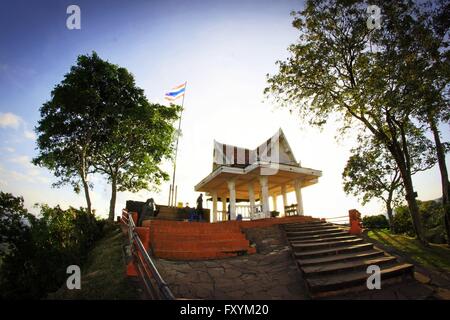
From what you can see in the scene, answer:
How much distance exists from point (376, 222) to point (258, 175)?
1445 centimetres

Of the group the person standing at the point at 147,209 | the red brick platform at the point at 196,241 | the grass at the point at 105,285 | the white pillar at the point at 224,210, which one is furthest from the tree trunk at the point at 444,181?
the person standing at the point at 147,209

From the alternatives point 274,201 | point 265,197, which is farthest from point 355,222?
point 274,201

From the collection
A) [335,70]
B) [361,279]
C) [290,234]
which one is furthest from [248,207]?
[361,279]

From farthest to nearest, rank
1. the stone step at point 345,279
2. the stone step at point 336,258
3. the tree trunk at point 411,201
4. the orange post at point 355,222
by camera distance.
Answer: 1. the orange post at point 355,222
2. the tree trunk at point 411,201
3. the stone step at point 336,258
4. the stone step at point 345,279

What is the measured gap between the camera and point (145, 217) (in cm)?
1381

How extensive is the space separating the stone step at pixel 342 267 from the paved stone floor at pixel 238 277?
0.45 metres

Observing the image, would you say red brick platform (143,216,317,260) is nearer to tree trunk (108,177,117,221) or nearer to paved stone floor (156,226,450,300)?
paved stone floor (156,226,450,300)

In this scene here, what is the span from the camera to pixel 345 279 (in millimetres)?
6180

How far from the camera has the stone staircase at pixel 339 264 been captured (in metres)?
5.99

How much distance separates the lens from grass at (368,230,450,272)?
818 centimetres

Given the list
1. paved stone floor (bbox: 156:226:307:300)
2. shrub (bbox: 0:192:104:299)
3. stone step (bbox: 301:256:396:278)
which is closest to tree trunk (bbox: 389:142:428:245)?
stone step (bbox: 301:256:396:278)

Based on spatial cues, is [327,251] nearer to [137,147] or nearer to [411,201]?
[411,201]

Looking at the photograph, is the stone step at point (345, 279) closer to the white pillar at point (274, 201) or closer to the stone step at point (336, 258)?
the stone step at point (336, 258)
